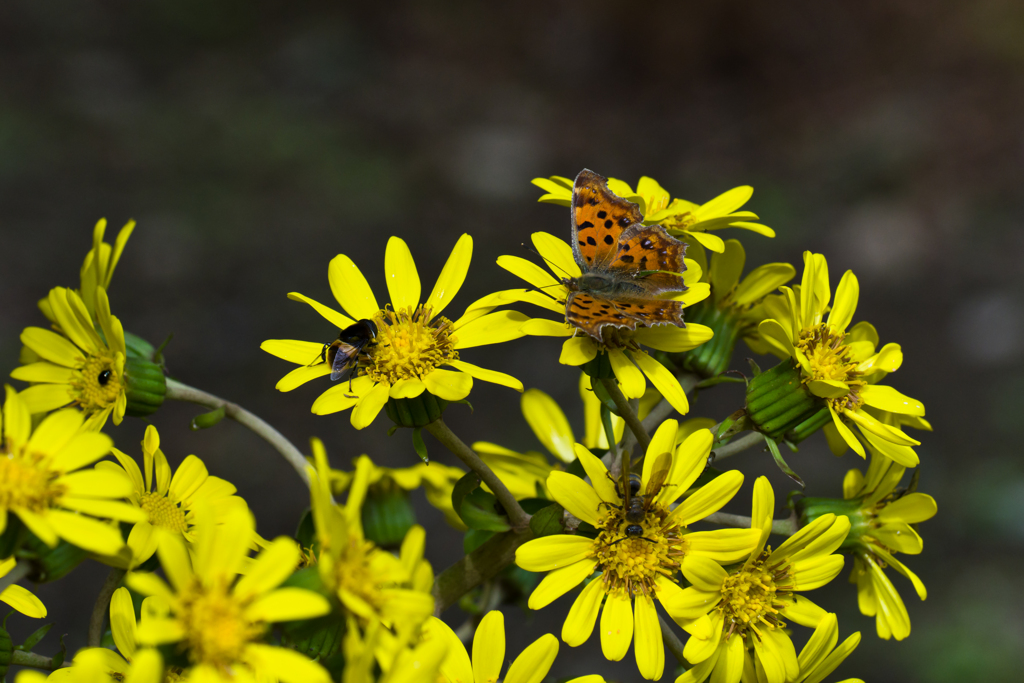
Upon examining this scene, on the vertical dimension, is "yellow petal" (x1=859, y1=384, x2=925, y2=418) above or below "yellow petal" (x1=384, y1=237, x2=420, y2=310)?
below

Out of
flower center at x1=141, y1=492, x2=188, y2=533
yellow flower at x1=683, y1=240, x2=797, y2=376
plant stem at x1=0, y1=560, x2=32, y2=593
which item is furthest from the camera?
yellow flower at x1=683, y1=240, x2=797, y2=376

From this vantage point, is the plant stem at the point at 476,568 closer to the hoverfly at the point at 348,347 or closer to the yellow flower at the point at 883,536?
the hoverfly at the point at 348,347

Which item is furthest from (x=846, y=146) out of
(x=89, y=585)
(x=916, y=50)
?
(x=89, y=585)

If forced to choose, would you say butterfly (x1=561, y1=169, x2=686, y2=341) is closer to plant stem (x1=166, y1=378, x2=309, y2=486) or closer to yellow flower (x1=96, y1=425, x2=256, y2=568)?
plant stem (x1=166, y1=378, x2=309, y2=486)

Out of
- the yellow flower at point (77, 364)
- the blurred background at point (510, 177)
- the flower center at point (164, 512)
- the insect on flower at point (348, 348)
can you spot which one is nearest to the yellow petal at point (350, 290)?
the insect on flower at point (348, 348)

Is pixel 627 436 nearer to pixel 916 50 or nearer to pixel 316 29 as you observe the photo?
pixel 316 29

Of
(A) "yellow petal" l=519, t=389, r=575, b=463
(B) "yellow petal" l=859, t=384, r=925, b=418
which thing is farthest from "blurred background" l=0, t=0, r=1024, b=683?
Result: (B) "yellow petal" l=859, t=384, r=925, b=418

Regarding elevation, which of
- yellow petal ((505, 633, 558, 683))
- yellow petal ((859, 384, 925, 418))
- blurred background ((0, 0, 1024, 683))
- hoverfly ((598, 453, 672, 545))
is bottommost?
yellow petal ((505, 633, 558, 683))

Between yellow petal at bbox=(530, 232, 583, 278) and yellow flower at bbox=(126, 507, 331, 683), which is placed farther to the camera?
yellow petal at bbox=(530, 232, 583, 278)
